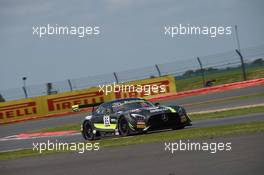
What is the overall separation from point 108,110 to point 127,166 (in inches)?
346

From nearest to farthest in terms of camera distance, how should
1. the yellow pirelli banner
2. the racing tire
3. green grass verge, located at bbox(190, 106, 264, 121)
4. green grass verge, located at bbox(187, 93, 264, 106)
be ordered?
the racing tire
green grass verge, located at bbox(190, 106, 264, 121)
green grass verge, located at bbox(187, 93, 264, 106)
the yellow pirelli banner

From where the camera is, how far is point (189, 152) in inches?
468

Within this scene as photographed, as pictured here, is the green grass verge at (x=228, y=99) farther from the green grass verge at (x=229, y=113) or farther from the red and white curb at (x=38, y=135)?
the red and white curb at (x=38, y=135)

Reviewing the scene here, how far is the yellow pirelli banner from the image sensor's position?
118 feet

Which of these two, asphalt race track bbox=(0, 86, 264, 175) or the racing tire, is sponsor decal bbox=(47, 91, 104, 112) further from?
asphalt race track bbox=(0, 86, 264, 175)

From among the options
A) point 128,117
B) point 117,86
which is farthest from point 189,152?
point 117,86

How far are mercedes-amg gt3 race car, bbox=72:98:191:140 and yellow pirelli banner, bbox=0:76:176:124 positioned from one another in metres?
15.3

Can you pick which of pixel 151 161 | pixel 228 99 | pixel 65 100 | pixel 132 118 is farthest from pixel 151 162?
pixel 65 100

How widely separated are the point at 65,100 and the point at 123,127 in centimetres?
1744

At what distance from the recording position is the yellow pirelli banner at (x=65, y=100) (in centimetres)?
3588

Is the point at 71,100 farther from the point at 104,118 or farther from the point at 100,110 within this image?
the point at 104,118

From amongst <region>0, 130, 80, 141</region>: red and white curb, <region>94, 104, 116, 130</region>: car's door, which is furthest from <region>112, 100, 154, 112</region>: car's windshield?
<region>0, 130, 80, 141</region>: red and white curb

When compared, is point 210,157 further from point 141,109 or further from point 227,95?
point 227,95

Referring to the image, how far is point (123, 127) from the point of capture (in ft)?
63.0
